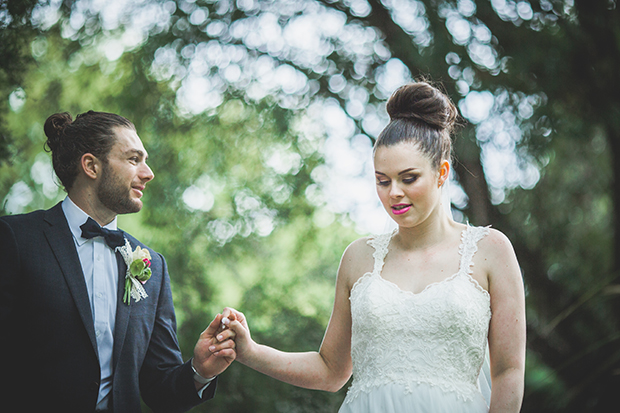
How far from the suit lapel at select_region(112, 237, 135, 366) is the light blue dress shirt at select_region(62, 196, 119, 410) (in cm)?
2

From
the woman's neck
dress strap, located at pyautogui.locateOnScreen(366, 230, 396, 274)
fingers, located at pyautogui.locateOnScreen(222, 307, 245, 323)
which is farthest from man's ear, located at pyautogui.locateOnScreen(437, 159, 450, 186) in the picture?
fingers, located at pyautogui.locateOnScreen(222, 307, 245, 323)

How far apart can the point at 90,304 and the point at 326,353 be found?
1.20 meters

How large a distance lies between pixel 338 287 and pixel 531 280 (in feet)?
10.9

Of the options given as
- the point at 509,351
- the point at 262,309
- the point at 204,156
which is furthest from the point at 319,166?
the point at 509,351

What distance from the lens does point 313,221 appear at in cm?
714

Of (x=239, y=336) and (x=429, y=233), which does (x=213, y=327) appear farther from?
(x=429, y=233)

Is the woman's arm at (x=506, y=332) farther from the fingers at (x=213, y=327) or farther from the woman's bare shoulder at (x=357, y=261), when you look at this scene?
the fingers at (x=213, y=327)

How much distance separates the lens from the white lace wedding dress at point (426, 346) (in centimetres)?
245

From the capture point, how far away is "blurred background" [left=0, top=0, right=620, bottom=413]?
4.93m

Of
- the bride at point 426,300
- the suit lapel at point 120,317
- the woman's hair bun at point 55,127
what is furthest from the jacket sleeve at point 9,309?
the bride at point 426,300

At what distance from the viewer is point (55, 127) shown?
2924 millimetres

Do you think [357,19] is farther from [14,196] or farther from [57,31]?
[14,196]

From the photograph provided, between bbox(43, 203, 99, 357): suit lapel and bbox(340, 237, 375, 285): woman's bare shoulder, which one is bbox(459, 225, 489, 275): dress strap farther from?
bbox(43, 203, 99, 357): suit lapel

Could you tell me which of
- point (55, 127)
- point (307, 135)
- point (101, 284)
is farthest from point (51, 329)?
point (307, 135)
